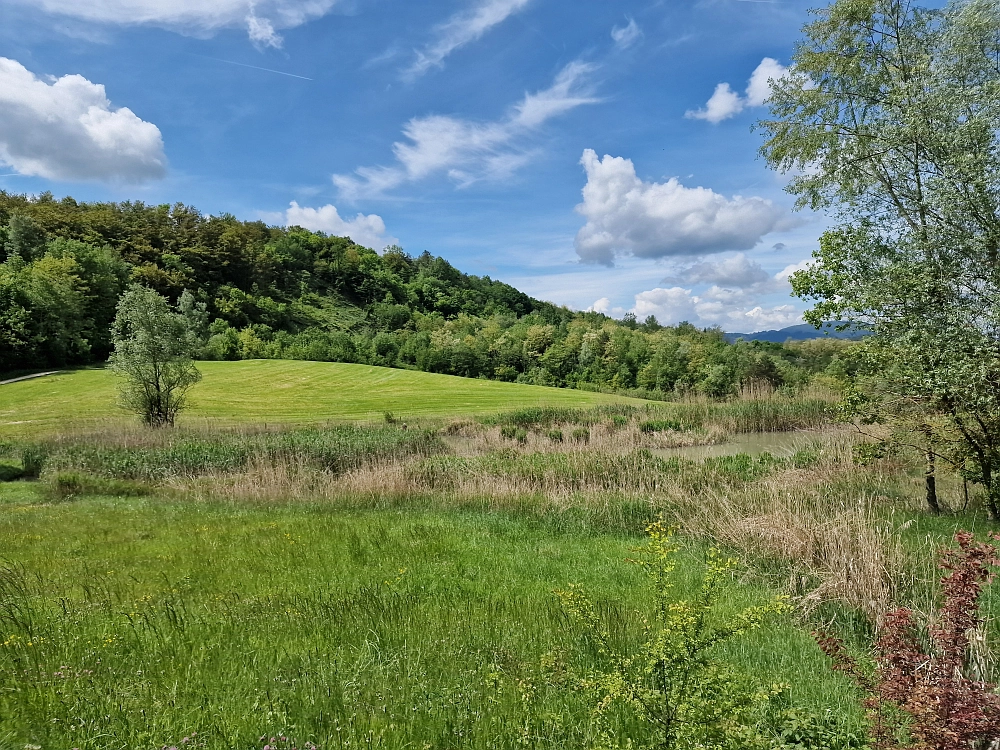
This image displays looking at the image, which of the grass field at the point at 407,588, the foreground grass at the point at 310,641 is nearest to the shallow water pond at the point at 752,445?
the grass field at the point at 407,588

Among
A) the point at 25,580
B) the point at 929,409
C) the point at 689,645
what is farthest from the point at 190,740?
the point at 929,409

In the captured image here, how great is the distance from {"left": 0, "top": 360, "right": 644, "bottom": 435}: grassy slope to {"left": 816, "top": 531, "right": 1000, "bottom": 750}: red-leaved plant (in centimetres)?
3390

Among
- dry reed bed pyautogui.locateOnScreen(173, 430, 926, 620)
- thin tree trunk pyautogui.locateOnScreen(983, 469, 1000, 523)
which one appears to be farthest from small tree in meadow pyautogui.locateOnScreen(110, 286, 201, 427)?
thin tree trunk pyautogui.locateOnScreen(983, 469, 1000, 523)

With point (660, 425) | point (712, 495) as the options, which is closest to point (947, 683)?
point (712, 495)

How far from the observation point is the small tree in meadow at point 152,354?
24328mm

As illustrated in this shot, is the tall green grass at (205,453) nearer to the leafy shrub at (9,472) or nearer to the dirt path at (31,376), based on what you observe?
the leafy shrub at (9,472)

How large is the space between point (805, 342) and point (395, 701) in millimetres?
96987

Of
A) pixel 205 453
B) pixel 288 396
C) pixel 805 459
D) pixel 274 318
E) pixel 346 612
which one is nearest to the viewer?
pixel 346 612

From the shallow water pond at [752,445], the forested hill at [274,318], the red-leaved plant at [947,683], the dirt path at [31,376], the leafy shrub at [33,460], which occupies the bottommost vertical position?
the shallow water pond at [752,445]

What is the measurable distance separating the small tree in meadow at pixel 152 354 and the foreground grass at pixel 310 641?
1818 centimetres

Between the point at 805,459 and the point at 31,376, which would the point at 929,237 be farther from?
the point at 31,376

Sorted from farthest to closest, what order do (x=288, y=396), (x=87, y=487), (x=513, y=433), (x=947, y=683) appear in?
1. (x=288, y=396)
2. (x=513, y=433)
3. (x=87, y=487)
4. (x=947, y=683)

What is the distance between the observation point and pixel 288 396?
45.5 meters

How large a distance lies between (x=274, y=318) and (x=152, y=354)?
69.8m
